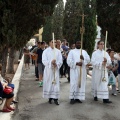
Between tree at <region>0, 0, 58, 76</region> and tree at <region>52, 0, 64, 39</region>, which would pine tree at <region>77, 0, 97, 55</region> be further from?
tree at <region>52, 0, 64, 39</region>

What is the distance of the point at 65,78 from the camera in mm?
14516

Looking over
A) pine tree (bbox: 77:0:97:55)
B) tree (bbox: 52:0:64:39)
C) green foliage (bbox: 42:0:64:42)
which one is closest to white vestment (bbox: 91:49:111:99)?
pine tree (bbox: 77:0:97:55)

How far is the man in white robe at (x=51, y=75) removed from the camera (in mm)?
8645

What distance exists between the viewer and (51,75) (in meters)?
8.78

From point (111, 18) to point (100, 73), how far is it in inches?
167

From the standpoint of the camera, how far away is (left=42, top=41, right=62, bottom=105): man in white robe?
865 centimetres

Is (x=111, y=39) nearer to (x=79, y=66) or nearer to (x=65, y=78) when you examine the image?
(x=65, y=78)

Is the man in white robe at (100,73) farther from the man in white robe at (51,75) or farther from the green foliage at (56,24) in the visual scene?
the green foliage at (56,24)

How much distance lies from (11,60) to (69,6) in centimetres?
2174

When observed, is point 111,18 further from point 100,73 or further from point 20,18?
point 100,73

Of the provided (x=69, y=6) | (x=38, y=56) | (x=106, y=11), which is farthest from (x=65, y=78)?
(x=69, y=6)

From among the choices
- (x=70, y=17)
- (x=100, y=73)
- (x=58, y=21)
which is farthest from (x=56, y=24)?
(x=100, y=73)

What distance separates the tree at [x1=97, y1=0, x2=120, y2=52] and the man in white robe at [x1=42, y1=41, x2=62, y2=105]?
180 inches

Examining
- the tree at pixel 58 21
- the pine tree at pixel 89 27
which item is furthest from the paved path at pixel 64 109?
the tree at pixel 58 21
